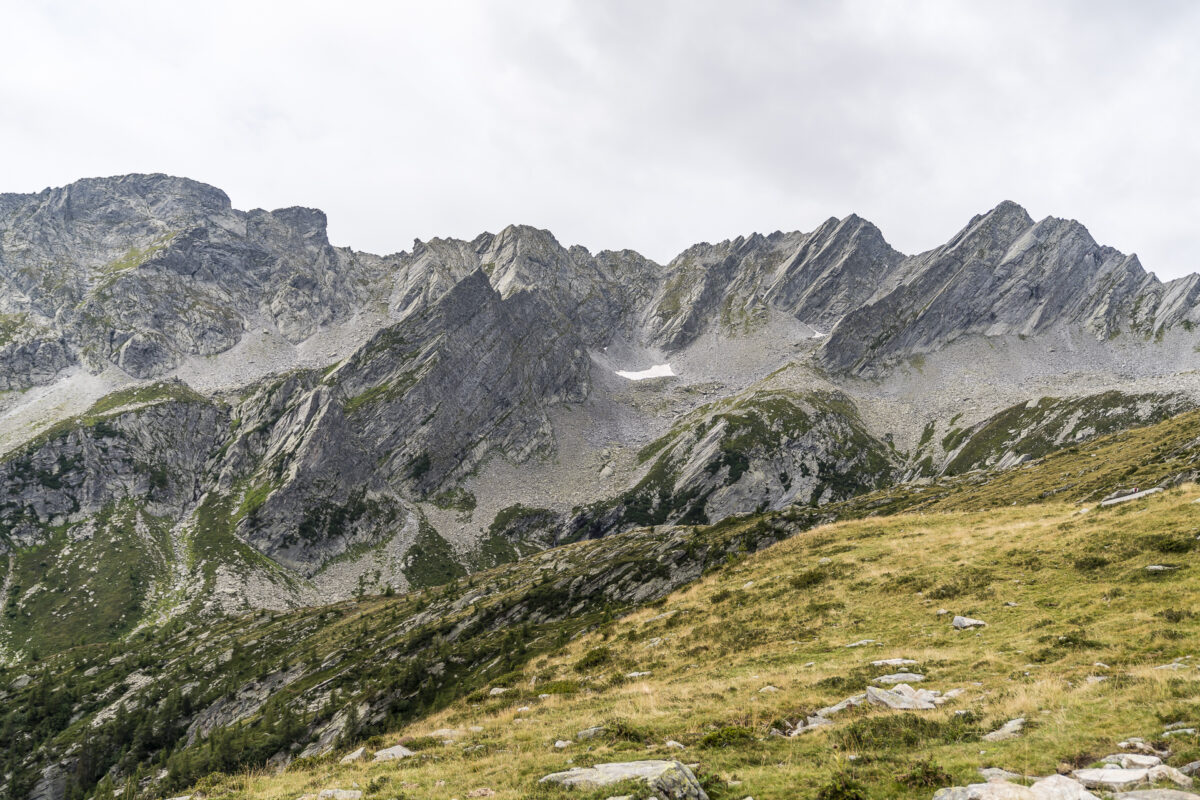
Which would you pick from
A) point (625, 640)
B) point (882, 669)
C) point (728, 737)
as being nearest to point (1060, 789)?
point (728, 737)

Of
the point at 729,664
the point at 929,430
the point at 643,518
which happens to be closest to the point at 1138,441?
the point at 729,664

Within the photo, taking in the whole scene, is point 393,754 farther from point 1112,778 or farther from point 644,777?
point 1112,778

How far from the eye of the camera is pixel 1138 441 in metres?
74.8

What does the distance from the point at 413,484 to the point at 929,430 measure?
181 metres

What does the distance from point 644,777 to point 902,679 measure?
39.1 feet

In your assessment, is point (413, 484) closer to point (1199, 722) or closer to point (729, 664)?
point (729, 664)

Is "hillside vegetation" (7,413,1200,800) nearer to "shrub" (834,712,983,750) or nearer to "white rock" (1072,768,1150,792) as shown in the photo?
"shrub" (834,712,983,750)

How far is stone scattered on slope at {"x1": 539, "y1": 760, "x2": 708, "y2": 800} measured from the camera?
1242 cm

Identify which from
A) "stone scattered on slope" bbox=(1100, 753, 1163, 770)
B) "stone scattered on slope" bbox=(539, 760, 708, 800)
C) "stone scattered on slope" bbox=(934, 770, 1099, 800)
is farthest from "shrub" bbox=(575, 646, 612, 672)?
"stone scattered on slope" bbox=(1100, 753, 1163, 770)

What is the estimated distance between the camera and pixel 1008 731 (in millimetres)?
13969

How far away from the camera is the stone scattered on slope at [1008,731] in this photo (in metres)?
13.7

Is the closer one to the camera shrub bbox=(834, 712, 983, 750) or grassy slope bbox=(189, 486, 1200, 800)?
grassy slope bbox=(189, 486, 1200, 800)

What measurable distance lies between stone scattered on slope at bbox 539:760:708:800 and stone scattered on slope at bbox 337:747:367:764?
436 inches

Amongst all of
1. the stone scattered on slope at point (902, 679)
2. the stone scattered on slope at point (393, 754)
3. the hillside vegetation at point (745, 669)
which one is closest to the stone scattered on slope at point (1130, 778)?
the hillside vegetation at point (745, 669)
